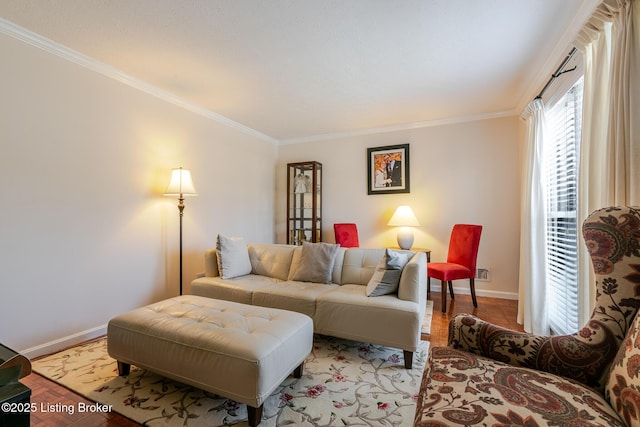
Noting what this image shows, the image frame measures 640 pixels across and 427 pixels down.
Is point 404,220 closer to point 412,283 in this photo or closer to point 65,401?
point 412,283

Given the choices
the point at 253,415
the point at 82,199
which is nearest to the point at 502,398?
the point at 253,415

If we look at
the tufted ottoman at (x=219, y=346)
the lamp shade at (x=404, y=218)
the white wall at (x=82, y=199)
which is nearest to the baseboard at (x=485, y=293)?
the lamp shade at (x=404, y=218)

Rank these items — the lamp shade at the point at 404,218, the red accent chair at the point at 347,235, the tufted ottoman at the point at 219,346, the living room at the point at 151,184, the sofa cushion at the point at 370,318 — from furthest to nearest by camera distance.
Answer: the red accent chair at the point at 347,235
the lamp shade at the point at 404,218
the living room at the point at 151,184
the sofa cushion at the point at 370,318
the tufted ottoman at the point at 219,346

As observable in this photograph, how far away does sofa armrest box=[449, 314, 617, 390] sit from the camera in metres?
1.05

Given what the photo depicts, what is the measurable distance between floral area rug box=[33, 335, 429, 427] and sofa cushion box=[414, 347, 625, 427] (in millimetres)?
615

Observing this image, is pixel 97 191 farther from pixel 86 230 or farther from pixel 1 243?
pixel 1 243

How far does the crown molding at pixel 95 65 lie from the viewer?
2053 mm

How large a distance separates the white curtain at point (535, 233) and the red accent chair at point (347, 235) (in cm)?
209

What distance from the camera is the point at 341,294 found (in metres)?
2.32

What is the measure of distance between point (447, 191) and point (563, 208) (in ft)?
5.26

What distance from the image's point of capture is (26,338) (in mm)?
2107

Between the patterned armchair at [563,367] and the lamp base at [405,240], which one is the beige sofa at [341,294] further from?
the lamp base at [405,240]

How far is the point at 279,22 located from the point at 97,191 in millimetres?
2113

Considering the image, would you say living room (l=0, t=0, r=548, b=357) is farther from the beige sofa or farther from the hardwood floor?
the beige sofa
